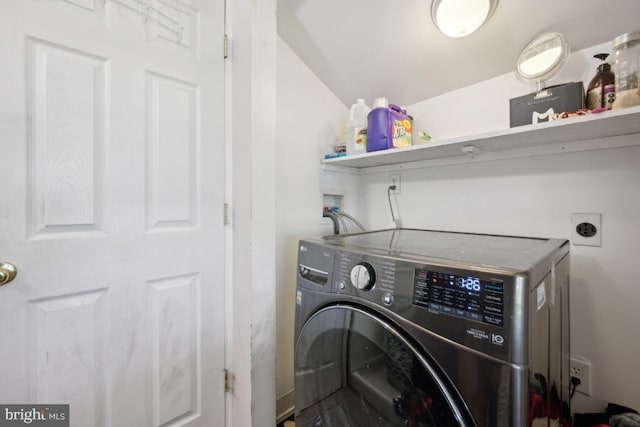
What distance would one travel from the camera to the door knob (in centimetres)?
78

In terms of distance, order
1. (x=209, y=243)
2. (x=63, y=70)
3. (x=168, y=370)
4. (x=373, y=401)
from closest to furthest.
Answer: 1. (x=373, y=401)
2. (x=63, y=70)
3. (x=168, y=370)
4. (x=209, y=243)

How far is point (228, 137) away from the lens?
4.09ft

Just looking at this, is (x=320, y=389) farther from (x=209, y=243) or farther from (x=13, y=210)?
(x=13, y=210)

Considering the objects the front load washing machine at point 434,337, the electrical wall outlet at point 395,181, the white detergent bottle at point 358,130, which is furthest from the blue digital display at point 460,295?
the electrical wall outlet at point 395,181

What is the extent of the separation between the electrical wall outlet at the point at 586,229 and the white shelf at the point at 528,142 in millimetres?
264

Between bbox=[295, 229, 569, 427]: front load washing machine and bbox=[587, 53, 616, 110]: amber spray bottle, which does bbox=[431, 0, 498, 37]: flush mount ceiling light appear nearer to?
bbox=[587, 53, 616, 110]: amber spray bottle

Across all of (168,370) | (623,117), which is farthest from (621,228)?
(168,370)

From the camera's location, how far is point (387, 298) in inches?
26.7

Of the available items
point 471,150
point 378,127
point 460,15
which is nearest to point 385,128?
point 378,127

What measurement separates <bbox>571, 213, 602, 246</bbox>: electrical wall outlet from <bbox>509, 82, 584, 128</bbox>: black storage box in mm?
412

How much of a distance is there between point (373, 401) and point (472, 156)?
1147mm

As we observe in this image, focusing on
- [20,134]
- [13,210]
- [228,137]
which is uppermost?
[228,137]

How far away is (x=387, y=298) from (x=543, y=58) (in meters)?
1.16

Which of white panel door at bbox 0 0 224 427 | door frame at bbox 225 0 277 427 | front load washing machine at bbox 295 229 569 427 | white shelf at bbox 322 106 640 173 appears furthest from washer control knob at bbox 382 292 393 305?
white panel door at bbox 0 0 224 427
